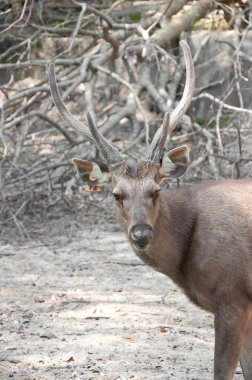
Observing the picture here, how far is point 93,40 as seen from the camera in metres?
11.1

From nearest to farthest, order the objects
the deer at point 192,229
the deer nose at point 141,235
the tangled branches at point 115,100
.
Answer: the deer nose at point 141,235
the deer at point 192,229
the tangled branches at point 115,100

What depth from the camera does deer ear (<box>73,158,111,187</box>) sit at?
5.56 metres

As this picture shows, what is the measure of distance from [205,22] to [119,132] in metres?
2.53

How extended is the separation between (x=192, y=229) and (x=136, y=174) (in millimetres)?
525

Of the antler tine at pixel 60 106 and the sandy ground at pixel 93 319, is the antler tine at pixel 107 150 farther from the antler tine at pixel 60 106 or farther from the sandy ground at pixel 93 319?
the sandy ground at pixel 93 319

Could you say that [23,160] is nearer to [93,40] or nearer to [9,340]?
[93,40]

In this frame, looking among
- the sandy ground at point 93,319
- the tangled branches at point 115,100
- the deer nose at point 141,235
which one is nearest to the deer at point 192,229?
the deer nose at point 141,235

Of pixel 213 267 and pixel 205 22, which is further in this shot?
pixel 205 22

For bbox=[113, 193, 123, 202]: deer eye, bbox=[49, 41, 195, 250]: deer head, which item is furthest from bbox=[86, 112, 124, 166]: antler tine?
bbox=[113, 193, 123, 202]: deer eye

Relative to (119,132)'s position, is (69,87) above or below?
above

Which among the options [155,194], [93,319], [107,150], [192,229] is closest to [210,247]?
[192,229]

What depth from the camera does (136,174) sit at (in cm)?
529

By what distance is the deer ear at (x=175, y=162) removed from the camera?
5488mm

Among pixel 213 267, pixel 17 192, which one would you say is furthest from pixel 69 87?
pixel 213 267
